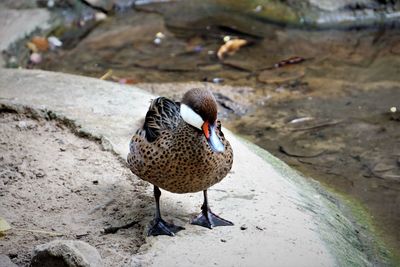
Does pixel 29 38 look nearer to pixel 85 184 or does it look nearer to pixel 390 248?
pixel 85 184

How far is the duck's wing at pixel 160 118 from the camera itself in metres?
4.57

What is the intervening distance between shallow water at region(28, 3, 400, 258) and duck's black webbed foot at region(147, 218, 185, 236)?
1975 millimetres

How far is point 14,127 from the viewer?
593cm

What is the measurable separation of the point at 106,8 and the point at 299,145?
514 centimetres

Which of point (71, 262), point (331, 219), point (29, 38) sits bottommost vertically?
point (29, 38)

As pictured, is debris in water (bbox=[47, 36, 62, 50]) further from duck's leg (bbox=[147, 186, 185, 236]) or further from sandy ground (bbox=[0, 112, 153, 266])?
duck's leg (bbox=[147, 186, 185, 236])

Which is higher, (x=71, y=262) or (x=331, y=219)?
(x=71, y=262)

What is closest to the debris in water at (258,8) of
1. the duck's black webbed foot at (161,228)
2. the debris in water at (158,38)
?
the debris in water at (158,38)

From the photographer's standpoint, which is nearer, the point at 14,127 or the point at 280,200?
the point at 280,200

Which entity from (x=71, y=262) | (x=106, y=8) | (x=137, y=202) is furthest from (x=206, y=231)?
(x=106, y=8)

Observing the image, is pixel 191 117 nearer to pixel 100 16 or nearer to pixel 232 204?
pixel 232 204

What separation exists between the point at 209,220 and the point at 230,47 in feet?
17.6

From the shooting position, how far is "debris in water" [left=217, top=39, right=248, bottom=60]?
9586mm

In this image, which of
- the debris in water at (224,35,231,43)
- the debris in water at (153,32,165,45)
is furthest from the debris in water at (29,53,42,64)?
the debris in water at (224,35,231,43)
